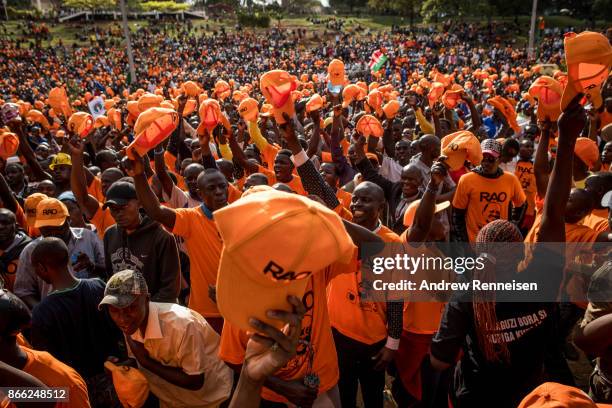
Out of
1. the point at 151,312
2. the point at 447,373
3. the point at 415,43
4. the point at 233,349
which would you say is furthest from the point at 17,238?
the point at 415,43

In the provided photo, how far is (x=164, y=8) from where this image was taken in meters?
56.1

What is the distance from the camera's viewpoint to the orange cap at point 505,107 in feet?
20.5

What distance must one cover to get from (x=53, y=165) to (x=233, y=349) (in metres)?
3.79

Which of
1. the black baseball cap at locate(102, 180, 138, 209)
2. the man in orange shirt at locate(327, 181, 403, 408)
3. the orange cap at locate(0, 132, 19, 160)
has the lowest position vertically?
the man in orange shirt at locate(327, 181, 403, 408)

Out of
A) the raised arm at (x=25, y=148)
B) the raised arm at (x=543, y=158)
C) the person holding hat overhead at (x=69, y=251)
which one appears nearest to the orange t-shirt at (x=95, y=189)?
the raised arm at (x=25, y=148)

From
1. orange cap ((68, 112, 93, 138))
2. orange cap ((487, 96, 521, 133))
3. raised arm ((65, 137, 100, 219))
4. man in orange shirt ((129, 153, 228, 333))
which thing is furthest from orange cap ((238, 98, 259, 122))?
orange cap ((487, 96, 521, 133))

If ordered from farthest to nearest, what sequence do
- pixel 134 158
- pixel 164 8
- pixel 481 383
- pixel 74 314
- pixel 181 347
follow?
pixel 164 8, pixel 134 158, pixel 74 314, pixel 181 347, pixel 481 383

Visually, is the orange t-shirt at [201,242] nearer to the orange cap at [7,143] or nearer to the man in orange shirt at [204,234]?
the man in orange shirt at [204,234]

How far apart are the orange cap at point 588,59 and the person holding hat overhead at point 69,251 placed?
3153mm

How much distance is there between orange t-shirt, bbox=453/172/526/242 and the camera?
4070mm

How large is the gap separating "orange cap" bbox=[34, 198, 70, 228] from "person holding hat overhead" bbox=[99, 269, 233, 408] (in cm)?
143

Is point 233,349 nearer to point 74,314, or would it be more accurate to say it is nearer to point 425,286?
point 74,314

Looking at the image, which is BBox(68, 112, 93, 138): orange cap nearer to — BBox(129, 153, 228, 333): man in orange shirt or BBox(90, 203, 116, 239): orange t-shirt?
BBox(90, 203, 116, 239): orange t-shirt

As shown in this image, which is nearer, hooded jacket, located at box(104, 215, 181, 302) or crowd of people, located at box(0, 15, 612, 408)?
crowd of people, located at box(0, 15, 612, 408)
